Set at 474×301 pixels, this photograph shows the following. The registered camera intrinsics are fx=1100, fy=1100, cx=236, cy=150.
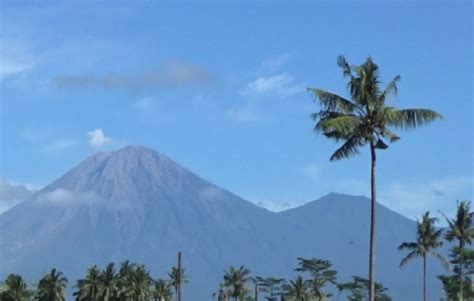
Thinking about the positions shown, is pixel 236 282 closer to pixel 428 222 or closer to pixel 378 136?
pixel 428 222

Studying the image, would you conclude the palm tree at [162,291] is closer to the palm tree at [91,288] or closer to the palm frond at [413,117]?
the palm tree at [91,288]

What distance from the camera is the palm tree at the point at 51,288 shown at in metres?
126

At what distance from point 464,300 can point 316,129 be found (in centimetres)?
8627

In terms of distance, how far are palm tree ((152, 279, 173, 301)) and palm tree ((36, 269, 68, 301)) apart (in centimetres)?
1721

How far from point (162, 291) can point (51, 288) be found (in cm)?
2497

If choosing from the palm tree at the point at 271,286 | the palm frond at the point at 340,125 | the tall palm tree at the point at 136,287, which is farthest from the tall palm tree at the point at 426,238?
the palm tree at the point at 271,286

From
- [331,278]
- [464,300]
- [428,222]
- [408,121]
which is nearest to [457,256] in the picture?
[464,300]

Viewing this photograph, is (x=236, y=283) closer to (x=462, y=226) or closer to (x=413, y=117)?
(x=462, y=226)

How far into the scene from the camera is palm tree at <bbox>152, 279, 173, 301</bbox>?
145 metres

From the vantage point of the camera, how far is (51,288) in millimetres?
126312

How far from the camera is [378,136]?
142 ft

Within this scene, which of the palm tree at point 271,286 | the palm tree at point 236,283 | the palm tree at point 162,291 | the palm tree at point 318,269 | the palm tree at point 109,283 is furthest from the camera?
the palm tree at point 271,286

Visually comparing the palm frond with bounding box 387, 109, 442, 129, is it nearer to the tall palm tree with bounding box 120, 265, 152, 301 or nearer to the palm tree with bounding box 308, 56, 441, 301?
the palm tree with bounding box 308, 56, 441, 301

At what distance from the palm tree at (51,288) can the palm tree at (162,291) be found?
56.5 feet
